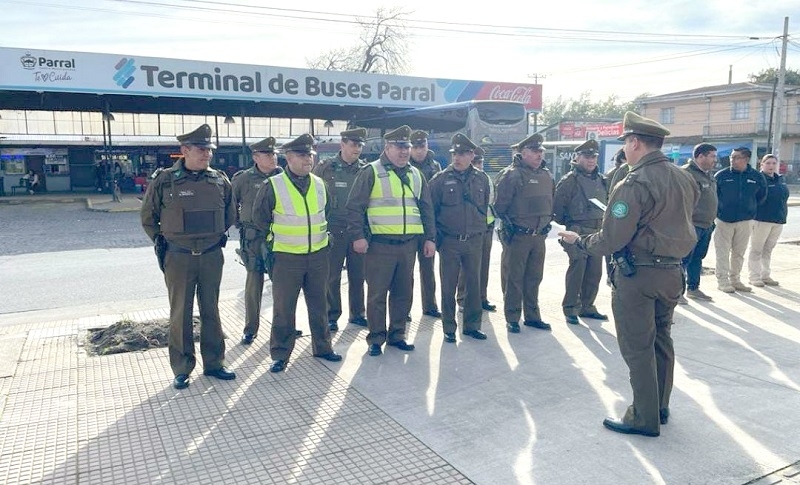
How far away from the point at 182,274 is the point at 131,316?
235 cm

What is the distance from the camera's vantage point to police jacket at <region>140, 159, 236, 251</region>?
14.6ft

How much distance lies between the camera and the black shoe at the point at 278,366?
484cm

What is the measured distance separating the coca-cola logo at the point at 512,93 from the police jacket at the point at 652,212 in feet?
72.5

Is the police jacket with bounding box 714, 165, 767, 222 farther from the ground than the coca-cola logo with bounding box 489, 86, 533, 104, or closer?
closer

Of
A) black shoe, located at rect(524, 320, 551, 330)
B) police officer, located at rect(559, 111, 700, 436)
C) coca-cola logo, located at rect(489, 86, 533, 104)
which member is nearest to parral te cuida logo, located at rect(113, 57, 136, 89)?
coca-cola logo, located at rect(489, 86, 533, 104)

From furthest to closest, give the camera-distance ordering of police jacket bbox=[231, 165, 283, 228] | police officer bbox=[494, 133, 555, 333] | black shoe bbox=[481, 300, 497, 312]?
black shoe bbox=[481, 300, 497, 312]
police officer bbox=[494, 133, 555, 333]
police jacket bbox=[231, 165, 283, 228]

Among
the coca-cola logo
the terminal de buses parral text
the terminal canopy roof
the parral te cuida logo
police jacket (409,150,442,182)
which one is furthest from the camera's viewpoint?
the coca-cola logo

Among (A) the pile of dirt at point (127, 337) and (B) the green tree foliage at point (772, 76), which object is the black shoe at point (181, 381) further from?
(B) the green tree foliage at point (772, 76)

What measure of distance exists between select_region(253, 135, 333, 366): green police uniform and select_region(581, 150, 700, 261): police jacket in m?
2.38

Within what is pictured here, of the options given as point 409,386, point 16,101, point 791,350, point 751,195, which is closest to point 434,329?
point 409,386

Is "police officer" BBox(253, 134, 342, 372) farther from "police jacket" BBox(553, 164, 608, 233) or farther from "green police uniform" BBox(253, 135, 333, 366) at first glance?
"police jacket" BBox(553, 164, 608, 233)

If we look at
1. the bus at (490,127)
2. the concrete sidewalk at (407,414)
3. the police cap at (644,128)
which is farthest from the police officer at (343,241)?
the bus at (490,127)

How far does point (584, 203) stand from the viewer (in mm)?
6402

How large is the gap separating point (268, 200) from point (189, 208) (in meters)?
0.65
